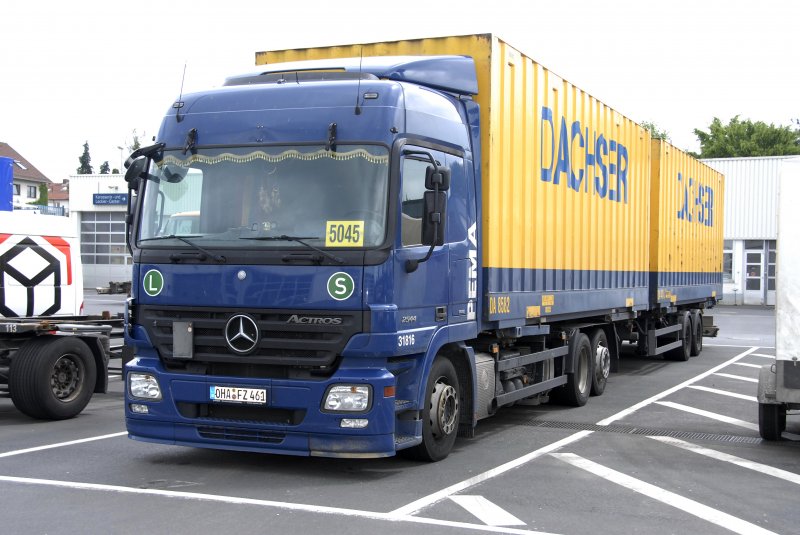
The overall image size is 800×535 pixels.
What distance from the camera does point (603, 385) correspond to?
1325cm

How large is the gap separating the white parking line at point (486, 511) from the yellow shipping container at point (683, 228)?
968 cm

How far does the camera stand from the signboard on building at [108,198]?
1957 inches

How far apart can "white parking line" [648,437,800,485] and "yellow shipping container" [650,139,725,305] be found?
6.49 meters

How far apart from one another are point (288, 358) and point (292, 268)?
70 cm

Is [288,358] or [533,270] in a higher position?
[533,270]

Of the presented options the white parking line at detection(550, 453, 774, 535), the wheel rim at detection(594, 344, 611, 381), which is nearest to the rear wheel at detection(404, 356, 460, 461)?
the white parking line at detection(550, 453, 774, 535)

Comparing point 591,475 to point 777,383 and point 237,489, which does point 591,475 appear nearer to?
point 777,383

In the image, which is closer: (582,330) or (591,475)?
→ (591,475)

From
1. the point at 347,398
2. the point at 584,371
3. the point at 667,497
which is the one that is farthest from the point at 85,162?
the point at 667,497

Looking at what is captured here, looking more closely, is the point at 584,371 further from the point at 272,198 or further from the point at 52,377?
the point at 52,377

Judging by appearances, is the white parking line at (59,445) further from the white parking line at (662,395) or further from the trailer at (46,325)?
the white parking line at (662,395)

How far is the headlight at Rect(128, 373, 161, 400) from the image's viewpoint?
7.61m

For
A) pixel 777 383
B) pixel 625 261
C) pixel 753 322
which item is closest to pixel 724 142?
pixel 753 322

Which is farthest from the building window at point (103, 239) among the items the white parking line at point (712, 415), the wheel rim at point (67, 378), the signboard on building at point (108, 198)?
the white parking line at point (712, 415)
